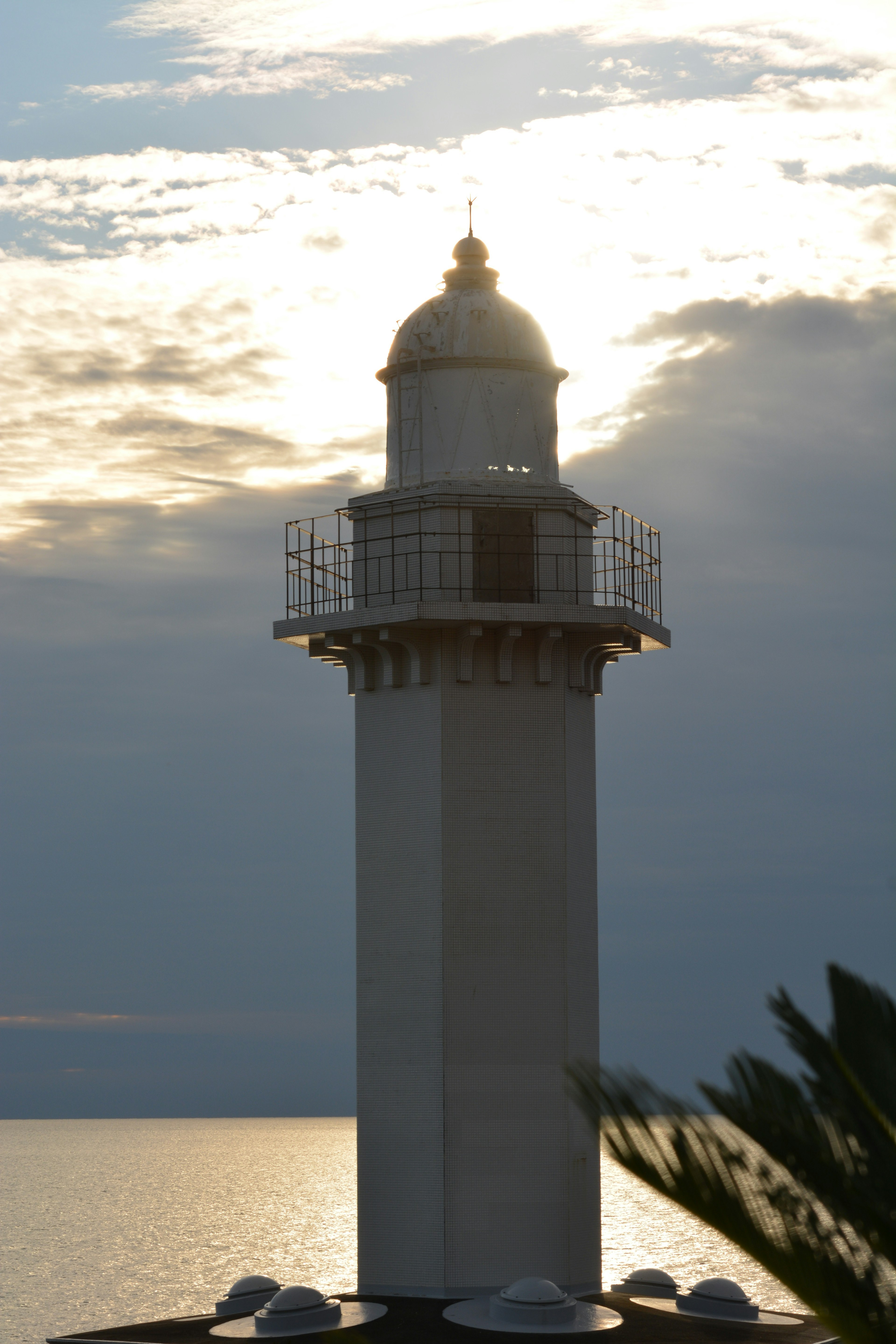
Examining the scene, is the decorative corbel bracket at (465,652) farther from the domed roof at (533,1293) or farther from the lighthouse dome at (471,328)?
the domed roof at (533,1293)

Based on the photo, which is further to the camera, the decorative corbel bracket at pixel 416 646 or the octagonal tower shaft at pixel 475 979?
the decorative corbel bracket at pixel 416 646

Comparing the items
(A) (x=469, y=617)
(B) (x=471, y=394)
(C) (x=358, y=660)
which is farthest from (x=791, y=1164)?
(B) (x=471, y=394)

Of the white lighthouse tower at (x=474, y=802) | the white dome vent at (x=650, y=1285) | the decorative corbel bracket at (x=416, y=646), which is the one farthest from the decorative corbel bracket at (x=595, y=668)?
the white dome vent at (x=650, y=1285)

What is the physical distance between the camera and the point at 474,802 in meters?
20.3

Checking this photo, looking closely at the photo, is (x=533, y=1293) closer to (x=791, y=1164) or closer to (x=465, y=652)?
(x=465, y=652)

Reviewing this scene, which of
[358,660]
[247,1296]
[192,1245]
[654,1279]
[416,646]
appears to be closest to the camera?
[247,1296]

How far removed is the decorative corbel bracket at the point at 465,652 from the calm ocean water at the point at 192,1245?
26.2 metres

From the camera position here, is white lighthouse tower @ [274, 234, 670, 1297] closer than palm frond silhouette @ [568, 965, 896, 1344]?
No

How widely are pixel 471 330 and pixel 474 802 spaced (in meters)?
7.03

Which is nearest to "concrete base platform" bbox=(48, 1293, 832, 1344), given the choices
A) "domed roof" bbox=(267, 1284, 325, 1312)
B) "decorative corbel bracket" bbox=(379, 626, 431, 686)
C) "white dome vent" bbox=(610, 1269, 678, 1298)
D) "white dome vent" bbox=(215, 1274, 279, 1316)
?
"white dome vent" bbox=(215, 1274, 279, 1316)

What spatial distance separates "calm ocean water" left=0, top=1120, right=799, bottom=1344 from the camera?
64.8m

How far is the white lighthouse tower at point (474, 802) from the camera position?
19.7 metres

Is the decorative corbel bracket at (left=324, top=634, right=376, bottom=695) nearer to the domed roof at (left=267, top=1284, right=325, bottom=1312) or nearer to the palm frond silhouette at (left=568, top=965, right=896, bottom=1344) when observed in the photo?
the domed roof at (left=267, top=1284, right=325, bottom=1312)

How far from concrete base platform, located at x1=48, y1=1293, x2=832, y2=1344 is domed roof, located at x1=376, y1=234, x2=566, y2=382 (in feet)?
42.6
